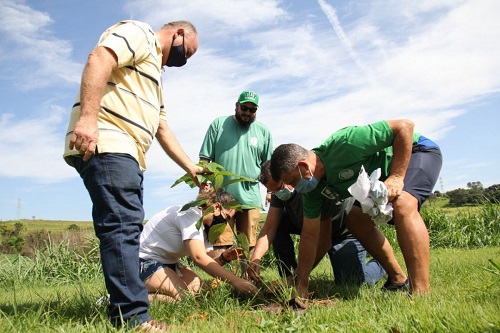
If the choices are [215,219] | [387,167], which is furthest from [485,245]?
[215,219]

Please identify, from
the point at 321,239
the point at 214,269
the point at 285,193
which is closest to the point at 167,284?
the point at 214,269

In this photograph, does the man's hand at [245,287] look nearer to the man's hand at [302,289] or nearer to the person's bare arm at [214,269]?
the person's bare arm at [214,269]

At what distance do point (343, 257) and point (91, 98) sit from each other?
2824 millimetres

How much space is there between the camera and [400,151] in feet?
10.2

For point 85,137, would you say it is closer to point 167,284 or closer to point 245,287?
point 245,287

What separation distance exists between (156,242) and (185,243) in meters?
0.36

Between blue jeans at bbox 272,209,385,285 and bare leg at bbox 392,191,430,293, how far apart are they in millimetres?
943

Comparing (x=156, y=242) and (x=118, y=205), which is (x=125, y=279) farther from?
(x=156, y=242)

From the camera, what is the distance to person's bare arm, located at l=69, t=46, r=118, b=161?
2.17 meters

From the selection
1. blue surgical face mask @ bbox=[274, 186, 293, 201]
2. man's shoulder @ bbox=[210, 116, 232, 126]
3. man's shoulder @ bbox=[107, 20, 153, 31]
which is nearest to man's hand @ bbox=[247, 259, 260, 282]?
blue surgical face mask @ bbox=[274, 186, 293, 201]

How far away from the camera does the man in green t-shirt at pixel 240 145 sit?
17.1 feet

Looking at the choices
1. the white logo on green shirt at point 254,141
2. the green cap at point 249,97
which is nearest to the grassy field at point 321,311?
the white logo on green shirt at point 254,141

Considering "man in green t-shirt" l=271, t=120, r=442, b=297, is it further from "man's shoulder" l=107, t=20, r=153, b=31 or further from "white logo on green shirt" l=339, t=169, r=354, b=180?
"man's shoulder" l=107, t=20, r=153, b=31

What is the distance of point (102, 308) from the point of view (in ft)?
8.95
